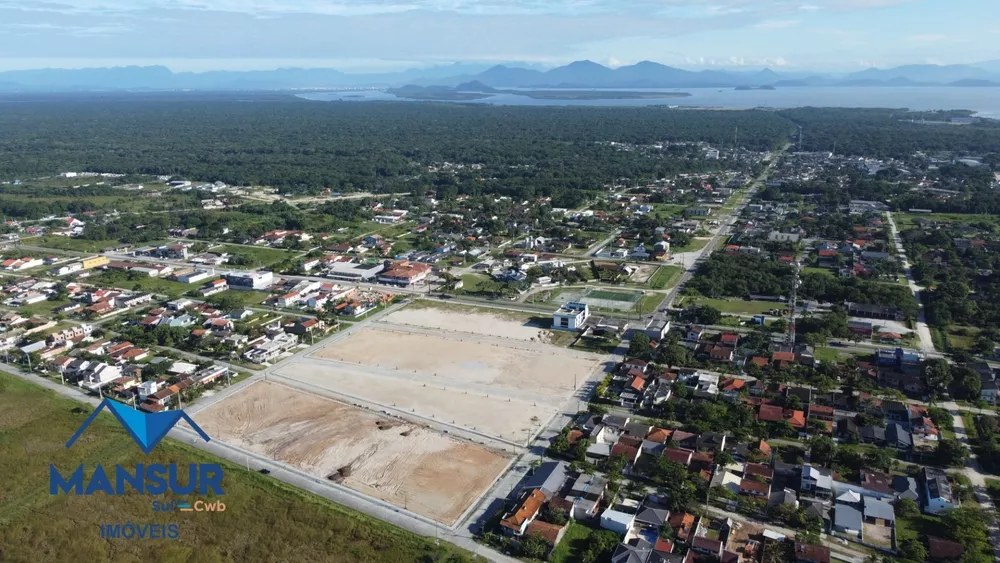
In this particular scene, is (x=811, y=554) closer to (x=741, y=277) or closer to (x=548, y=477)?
(x=548, y=477)

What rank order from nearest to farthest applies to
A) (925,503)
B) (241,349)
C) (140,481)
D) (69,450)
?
1. (925,503)
2. (140,481)
3. (69,450)
4. (241,349)

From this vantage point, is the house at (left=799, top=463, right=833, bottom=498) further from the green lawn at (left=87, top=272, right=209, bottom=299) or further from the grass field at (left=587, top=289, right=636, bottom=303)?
the green lawn at (left=87, top=272, right=209, bottom=299)

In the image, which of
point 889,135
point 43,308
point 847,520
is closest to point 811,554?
point 847,520

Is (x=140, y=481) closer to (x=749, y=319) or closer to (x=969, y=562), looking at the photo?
(x=969, y=562)

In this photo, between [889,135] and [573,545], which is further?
[889,135]

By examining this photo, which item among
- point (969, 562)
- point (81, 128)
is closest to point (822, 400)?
point (969, 562)

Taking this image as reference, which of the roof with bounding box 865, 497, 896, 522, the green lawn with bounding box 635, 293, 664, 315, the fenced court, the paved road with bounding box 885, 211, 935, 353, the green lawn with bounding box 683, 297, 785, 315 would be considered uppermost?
the paved road with bounding box 885, 211, 935, 353

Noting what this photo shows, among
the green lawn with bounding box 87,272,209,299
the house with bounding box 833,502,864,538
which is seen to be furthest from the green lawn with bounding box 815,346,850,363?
the green lawn with bounding box 87,272,209,299
